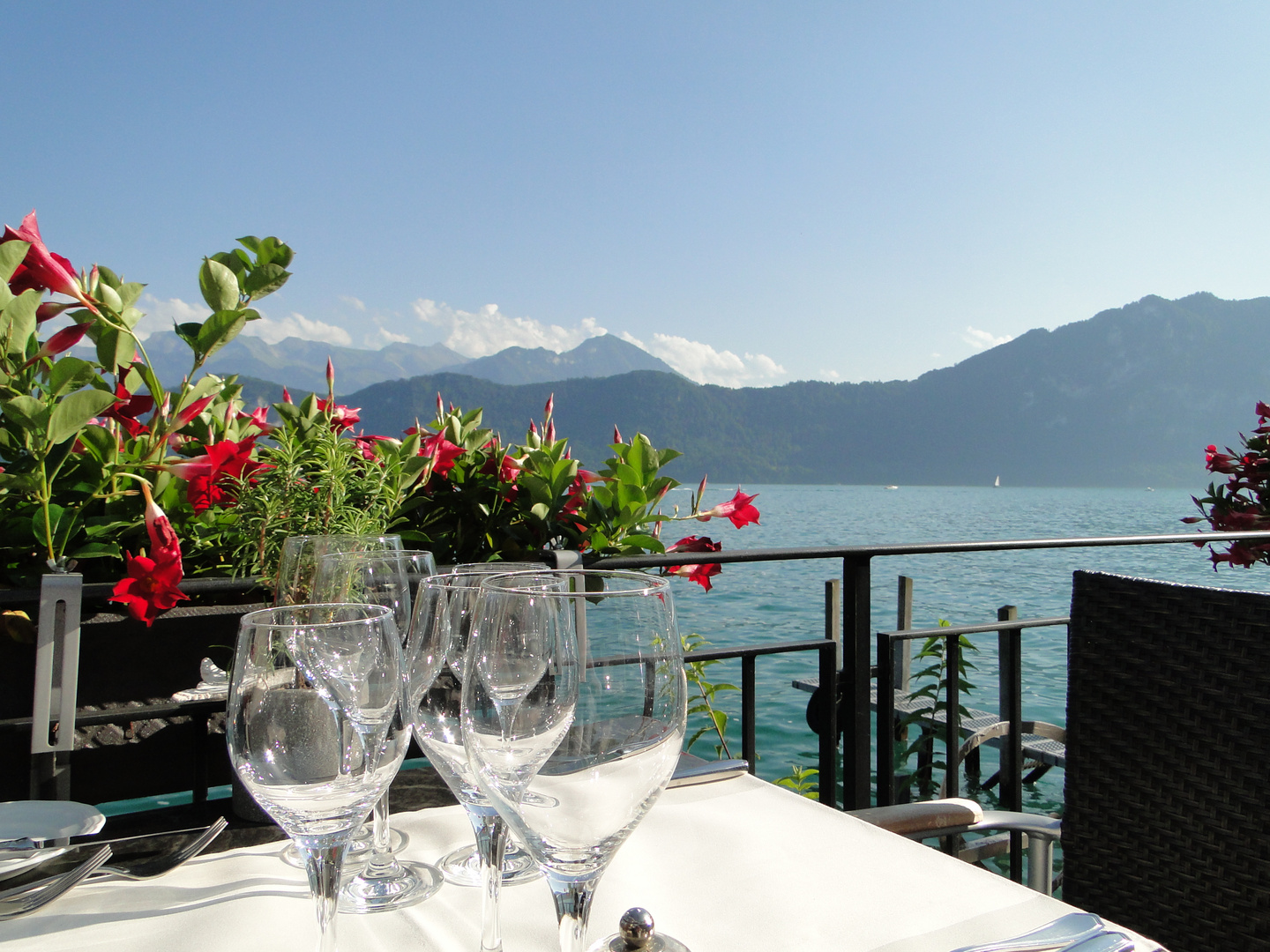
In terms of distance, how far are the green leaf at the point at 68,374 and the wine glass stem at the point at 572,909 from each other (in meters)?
1.03

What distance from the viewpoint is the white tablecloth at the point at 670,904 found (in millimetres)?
512

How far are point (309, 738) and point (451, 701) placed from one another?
115mm

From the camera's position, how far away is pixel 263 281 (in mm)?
1296

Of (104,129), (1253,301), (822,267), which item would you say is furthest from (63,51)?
(1253,301)

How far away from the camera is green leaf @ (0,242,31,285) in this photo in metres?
1.04

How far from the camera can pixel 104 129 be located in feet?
55.4

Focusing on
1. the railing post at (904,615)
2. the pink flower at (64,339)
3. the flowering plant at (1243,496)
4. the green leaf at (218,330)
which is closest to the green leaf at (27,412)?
the pink flower at (64,339)

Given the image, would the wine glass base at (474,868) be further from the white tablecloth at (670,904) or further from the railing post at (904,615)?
the railing post at (904,615)

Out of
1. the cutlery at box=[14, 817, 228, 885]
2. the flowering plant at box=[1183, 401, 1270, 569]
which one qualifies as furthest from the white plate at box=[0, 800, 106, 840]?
the flowering plant at box=[1183, 401, 1270, 569]

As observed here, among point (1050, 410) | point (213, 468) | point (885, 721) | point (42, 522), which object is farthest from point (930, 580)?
point (1050, 410)

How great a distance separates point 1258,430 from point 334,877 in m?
4.80

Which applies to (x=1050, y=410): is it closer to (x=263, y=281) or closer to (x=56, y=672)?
(x=263, y=281)

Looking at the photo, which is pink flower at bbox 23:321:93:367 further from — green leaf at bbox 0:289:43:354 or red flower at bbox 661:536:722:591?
red flower at bbox 661:536:722:591

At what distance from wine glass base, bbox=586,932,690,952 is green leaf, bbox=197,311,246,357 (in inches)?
41.8
